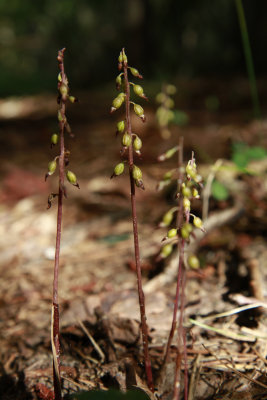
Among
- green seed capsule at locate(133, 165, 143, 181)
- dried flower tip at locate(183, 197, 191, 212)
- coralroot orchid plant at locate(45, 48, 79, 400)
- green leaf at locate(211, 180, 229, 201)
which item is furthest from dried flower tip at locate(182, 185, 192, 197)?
green leaf at locate(211, 180, 229, 201)

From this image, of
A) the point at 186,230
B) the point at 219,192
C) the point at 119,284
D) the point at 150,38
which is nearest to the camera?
the point at 186,230

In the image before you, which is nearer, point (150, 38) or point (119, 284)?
point (119, 284)

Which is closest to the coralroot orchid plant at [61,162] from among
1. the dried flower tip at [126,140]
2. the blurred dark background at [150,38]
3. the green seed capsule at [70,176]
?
the green seed capsule at [70,176]

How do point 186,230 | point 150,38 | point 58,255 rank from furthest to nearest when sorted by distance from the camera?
point 150,38
point 58,255
point 186,230

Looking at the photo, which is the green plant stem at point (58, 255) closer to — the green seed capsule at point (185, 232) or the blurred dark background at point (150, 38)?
the green seed capsule at point (185, 232)

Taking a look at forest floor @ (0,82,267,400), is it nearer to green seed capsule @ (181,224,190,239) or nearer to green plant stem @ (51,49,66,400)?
green seed capsule @ (181,224,190,239)

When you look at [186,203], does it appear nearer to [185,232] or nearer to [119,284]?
[185,232]

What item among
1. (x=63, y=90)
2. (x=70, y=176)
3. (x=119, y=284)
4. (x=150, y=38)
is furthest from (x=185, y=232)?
(x=150, y=38)
